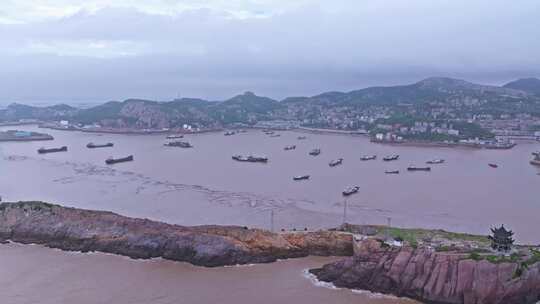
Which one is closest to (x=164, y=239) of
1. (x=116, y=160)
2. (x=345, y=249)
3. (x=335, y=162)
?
(x=345, y=249)

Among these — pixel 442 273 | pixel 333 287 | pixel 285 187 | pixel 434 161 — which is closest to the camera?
pixel 442 273

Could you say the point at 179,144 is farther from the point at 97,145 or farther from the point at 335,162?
the point at 335,162

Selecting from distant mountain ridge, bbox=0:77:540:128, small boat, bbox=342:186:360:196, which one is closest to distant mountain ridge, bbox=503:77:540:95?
distant mountain ridge, bbox=0:77:540:128

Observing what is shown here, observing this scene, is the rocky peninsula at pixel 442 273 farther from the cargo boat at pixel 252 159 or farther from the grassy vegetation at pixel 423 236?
the cargo boat at pixel 252 159

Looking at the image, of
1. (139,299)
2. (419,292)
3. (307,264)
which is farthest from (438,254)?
(139,299)

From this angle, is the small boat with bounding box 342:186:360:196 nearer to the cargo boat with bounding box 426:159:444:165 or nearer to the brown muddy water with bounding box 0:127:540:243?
the brown muddy water with bounding box 0:127:540:243
